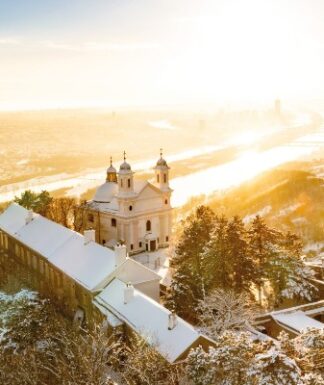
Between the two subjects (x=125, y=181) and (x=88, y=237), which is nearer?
(x=88, y=237)

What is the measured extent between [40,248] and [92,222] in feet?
44.9

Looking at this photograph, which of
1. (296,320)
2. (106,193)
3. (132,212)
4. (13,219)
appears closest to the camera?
(296,320)

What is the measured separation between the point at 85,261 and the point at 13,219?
17608mm

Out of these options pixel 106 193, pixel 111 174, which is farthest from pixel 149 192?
pixel 111 174

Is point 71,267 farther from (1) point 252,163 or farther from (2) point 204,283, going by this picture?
(1) point 252,163

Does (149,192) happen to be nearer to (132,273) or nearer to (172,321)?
(132,273)

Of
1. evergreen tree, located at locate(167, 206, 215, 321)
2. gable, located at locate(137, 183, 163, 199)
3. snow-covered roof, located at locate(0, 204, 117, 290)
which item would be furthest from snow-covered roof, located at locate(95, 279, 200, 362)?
gable, located at locate(137, 183, 163, 199)

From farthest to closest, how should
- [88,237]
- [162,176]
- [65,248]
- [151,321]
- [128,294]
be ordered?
[162,176] → [65,248] → [88,237] → [128,294] → [151,321]

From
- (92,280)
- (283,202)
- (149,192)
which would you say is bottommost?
(283,202)

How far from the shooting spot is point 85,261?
38.1m

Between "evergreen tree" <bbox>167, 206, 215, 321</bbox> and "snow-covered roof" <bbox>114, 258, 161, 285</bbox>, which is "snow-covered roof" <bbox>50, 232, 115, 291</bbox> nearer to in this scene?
"snow-covered roof" <bbox>114, 258, 161, 285</bbox>

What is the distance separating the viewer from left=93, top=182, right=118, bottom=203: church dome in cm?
5743

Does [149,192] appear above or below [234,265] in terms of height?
above

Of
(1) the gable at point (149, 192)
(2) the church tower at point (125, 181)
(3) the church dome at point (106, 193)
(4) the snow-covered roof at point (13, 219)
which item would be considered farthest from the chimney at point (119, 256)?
(3) the church dome at point (106, 193)
